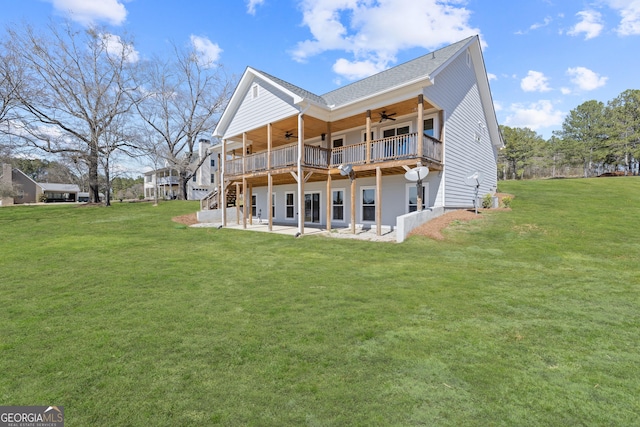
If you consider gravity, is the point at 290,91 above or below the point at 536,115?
below

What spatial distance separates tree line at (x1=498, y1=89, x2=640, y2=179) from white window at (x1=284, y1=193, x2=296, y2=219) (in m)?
43.3

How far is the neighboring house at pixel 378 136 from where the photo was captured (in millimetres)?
11898

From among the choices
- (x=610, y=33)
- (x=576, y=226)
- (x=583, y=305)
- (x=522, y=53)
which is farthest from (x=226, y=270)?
(x=610, y=33)

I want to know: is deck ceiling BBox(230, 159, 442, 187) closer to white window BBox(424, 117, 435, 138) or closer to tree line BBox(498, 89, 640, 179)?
white window BBox(424, 117, 435, 138)

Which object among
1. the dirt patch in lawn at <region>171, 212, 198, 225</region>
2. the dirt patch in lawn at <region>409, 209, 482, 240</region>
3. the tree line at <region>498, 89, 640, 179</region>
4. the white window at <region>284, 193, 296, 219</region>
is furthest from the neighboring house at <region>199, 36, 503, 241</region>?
the tree line at <region>498, 89, 640, 179</region>

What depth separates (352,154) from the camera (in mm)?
13344

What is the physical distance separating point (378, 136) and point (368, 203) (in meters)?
3.59

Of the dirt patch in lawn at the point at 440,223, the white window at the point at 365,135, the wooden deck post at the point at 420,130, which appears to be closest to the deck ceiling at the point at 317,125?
the white window at the point at 365,135

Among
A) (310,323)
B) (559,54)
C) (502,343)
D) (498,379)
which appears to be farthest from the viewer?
(559,54)

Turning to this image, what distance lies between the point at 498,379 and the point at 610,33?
17284 mm

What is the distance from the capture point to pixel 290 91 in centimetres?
1332

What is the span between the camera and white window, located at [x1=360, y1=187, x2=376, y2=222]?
1443cm

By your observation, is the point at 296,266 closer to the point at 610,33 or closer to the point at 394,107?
the point at 394,107

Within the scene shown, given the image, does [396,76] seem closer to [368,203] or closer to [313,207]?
[368,203]
